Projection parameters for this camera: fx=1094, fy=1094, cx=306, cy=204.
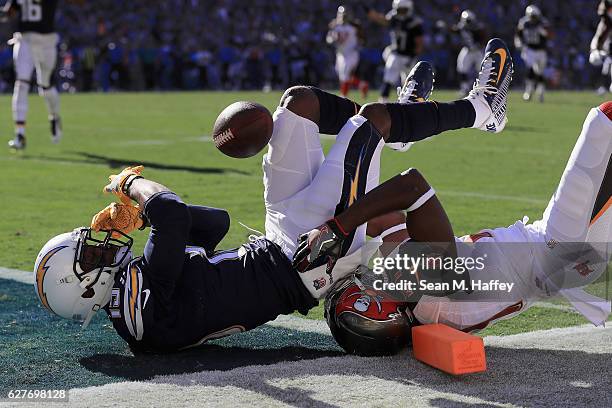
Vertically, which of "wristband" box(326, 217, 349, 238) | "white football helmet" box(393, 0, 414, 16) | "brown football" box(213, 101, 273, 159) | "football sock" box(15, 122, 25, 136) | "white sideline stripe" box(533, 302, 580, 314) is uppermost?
"white football helmet" box(393, 0, 414, 16)

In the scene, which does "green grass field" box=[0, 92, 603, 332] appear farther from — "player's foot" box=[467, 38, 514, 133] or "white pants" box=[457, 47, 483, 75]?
"white pants" box=[457, 47, 483, 75]

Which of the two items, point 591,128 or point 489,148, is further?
point 489,148

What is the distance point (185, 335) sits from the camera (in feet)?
13.8

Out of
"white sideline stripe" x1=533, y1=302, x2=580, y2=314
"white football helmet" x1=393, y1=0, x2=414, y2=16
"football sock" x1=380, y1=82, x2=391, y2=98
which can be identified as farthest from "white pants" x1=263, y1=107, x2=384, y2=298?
"white football helmet" x1=393, y1=0, x2=414, y2=16

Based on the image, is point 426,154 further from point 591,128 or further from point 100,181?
point 591,128

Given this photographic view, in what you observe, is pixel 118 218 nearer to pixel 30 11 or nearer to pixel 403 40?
pixel 30 11

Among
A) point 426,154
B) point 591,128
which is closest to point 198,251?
point 591,128

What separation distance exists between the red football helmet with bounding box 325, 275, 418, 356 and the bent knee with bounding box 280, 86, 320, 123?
80 centimetres

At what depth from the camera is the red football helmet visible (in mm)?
4117

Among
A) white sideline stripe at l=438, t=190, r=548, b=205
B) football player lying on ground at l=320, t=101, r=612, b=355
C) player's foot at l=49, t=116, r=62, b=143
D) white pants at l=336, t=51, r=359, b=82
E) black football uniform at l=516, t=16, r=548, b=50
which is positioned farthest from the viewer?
black football uniform at l=516, t=16, r=548, b=50

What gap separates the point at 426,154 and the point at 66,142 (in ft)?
14.9

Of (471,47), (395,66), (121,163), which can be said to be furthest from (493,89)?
(471,47)

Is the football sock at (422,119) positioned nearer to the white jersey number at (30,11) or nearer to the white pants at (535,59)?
the white jersey number at (30,11)

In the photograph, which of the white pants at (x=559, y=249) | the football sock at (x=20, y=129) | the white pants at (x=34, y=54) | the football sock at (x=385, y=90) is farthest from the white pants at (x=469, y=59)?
the white pants at (x=559, y=249)
